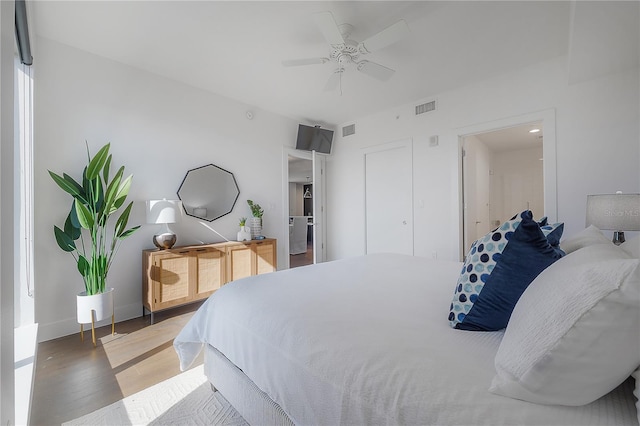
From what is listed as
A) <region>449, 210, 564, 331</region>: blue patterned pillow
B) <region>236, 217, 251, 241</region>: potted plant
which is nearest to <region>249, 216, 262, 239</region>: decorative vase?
<region>236, 217, 251, 241</region>: potted plant

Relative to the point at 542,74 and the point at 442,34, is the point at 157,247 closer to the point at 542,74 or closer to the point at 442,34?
the point at 442,34

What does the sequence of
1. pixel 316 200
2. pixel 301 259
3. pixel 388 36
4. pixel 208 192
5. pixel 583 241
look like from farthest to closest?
pixel 301 259 < pixel 316 200 < pixel 208 192 < pixel 388 36 < pixel 583 241

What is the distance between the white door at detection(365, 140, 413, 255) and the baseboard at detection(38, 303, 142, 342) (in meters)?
3.38

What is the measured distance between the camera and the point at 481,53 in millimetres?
2781

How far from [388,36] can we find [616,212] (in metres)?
2.17

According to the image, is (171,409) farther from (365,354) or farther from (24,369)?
(365,354)

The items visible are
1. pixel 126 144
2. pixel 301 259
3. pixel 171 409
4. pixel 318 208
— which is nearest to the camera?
pixel 171 409

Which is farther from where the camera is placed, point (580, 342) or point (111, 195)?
point (111, 195)

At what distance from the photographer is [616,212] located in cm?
204

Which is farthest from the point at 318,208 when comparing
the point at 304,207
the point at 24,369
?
the point at 304,207

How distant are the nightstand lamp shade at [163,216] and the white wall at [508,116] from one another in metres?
2.91

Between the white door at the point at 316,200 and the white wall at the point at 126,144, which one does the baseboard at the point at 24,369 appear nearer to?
the white wall at the point at 126,144

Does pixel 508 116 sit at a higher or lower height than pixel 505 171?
higher

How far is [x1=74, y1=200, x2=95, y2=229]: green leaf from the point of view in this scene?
2281 mm
